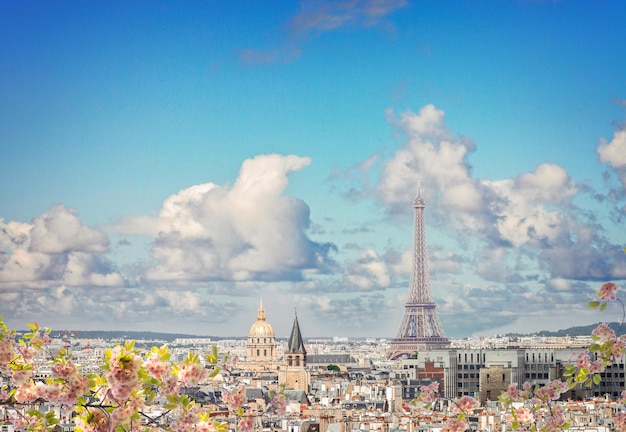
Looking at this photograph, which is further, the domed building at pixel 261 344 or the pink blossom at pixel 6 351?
the domed building at pixel 261 344

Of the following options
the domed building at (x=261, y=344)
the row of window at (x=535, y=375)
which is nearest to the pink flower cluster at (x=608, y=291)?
the row of window at (x=535, y=375)

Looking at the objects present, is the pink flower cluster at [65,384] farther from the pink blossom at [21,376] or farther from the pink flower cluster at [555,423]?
the pink flower cluster at [555,423]

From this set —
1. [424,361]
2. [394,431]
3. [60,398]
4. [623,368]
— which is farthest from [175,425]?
[424,361]

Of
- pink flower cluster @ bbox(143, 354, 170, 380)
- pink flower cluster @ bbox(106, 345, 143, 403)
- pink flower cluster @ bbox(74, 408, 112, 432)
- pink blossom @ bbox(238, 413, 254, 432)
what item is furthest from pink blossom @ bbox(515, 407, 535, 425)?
pink flower cluster @ bbox(106, 345, 143, 403)

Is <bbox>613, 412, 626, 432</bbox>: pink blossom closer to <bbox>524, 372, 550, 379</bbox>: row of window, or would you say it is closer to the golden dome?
<bbox>524, 372, 550, 379</bbox>: row of window

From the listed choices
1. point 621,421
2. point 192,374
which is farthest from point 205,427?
point 621,421

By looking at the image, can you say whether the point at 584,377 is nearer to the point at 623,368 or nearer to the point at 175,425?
the point at 175,425

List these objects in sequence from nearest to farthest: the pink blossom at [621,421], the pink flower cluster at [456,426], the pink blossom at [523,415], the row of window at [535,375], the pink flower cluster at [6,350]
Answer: the pink flower cluster at [6,350], the pink blossom at [621,421], the pink blossom at [523,415], the pink flower cluster at [456,426], the row of window at [535,375]

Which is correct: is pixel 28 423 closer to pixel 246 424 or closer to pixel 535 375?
pixel 246 424
